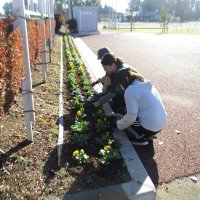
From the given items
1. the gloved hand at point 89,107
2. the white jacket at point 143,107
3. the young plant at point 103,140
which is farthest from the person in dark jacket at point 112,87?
the young plant at point 103,140

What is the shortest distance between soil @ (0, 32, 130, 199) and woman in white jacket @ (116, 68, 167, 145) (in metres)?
0.60

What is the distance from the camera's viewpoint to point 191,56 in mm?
13523

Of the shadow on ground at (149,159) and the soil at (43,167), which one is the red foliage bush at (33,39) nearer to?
the soil at (43,167)

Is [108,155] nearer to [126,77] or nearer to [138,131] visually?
[138,131]

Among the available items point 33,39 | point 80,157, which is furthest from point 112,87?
point 33,39

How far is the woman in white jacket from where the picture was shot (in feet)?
11.8

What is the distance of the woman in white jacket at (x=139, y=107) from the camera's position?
3598 millimetres

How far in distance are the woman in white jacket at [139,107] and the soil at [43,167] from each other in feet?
1.98

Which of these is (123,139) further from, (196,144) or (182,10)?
(182,10)

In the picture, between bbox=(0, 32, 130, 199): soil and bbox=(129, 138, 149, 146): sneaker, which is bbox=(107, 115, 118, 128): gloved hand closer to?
bbox=(129, 138, 149, 146): sneaker

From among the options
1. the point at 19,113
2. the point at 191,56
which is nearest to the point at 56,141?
the point at 19,113

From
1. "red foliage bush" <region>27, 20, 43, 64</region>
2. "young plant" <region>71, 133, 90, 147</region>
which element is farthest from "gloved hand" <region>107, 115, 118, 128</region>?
"red foliage bush" <region>27, 20, 43, 64</region>

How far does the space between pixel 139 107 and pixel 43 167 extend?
145cm

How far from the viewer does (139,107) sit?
3.74m
